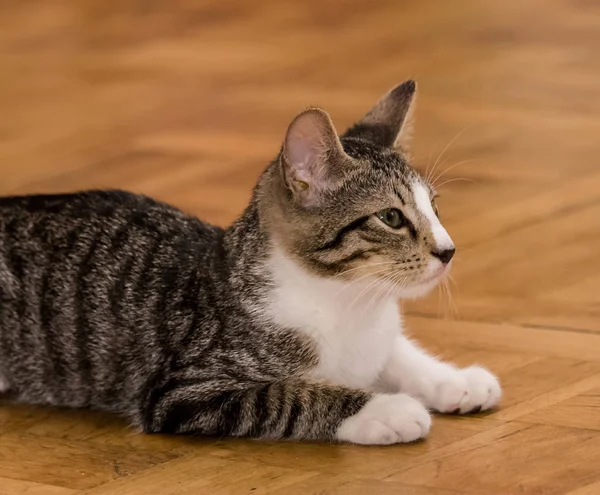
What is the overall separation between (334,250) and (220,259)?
0.76 feet

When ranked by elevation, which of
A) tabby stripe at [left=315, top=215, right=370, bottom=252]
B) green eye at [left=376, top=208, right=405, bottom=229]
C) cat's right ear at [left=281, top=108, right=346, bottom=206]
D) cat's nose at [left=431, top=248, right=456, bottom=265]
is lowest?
cat's nose at [left=431, top=248, right=456, bottom=265]

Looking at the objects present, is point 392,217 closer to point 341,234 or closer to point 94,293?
point 341,234

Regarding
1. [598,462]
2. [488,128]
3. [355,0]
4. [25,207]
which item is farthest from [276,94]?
[598,462]

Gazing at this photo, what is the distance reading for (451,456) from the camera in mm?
1755

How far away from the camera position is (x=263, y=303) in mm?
1864

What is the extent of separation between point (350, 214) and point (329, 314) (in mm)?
158

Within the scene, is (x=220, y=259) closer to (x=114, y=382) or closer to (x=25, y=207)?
(x=114, y=382)

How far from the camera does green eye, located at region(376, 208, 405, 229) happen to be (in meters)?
1.81

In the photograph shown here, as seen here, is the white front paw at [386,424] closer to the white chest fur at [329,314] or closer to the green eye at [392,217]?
the white chest fur at [329,314]

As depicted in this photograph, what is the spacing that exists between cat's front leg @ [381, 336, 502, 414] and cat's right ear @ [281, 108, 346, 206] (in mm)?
319

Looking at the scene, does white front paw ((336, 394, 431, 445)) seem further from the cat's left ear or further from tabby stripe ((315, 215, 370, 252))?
the cat's left ear

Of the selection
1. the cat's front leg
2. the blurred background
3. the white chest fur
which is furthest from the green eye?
the blurred background

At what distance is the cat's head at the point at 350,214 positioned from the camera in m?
1.79

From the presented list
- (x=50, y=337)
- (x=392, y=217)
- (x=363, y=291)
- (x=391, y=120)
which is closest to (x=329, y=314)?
(x=363, y=291)
